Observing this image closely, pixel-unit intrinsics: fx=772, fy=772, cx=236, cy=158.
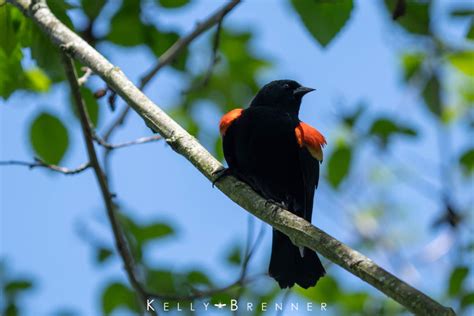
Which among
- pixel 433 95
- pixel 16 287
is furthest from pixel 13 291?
pixel 433 95

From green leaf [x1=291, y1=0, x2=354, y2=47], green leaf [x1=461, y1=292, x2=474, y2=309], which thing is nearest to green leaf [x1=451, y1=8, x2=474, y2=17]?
green leaf [x1=291, y1=0, x2=354, y2=47]

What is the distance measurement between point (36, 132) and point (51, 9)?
0.78 meters

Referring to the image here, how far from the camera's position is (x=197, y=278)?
189 inches

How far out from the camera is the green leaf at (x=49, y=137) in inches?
160

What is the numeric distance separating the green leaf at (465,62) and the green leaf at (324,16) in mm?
1377

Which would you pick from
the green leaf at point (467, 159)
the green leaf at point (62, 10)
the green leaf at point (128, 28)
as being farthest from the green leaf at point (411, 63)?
the green leaf at point (62, 10)

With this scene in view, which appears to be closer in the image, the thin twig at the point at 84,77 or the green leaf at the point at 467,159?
the thin twig at the point at 84,77

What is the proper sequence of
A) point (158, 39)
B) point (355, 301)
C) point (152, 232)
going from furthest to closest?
1. point (355, 301)
2. point (152, 232)
3. point (158, 39)

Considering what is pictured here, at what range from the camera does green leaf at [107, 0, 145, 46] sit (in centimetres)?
412

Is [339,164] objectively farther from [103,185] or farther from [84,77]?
[84,77]

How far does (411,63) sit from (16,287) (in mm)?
3011

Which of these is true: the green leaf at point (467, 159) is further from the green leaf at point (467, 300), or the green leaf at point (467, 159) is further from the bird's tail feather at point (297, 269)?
the bird's tail feather at point (297, 269)

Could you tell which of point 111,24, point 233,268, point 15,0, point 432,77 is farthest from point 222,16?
point 233,268

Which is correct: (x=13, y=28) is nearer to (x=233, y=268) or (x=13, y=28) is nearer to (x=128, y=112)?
(x=128, y=112)
